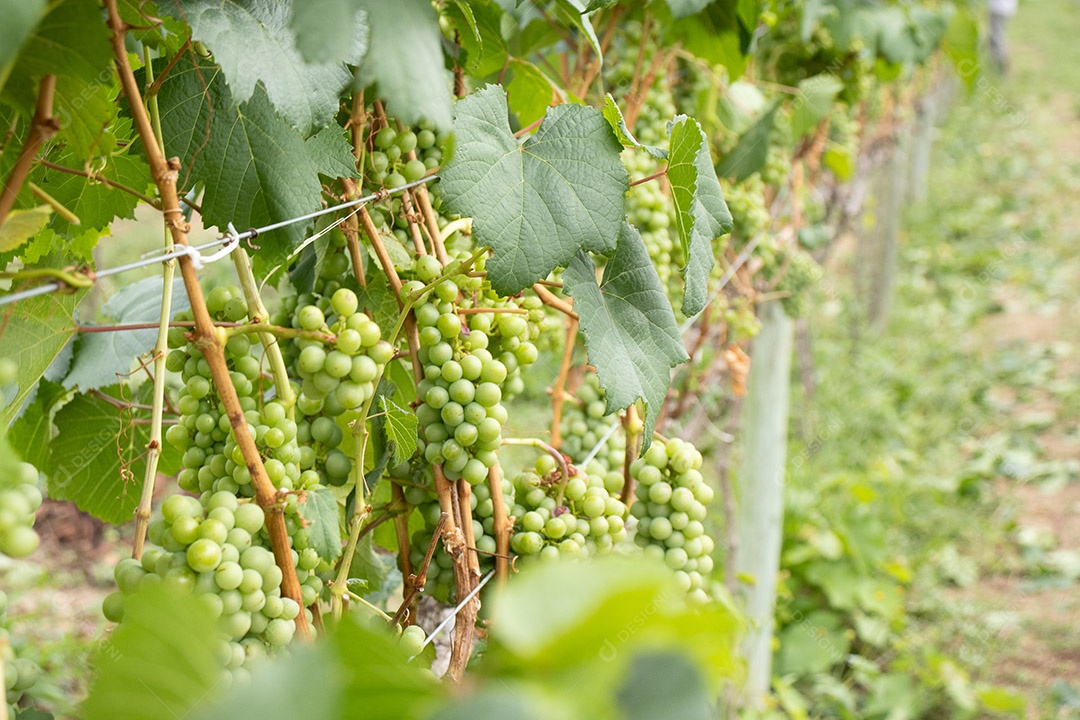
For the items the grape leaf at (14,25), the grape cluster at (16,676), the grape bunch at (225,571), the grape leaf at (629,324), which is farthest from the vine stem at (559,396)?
the grape leaf at (14,25)

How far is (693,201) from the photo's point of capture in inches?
37.6

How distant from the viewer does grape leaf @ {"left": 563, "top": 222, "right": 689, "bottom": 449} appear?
899mm

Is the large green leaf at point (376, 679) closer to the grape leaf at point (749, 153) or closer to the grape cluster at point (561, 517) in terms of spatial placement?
the grape cluster at point (561, 517)

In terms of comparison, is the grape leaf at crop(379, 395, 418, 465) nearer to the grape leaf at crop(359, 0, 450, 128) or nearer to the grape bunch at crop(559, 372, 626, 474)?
the grape leaf at crop(359, 0, 450, 128)

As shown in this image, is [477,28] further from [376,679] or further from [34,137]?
[376,679]

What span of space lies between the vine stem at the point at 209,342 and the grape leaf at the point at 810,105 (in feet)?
6.07

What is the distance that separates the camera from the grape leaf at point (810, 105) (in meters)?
2.25

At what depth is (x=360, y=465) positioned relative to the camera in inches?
32.4

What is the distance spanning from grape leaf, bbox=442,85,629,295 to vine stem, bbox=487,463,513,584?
226 mm

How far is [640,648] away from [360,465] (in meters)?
0.51

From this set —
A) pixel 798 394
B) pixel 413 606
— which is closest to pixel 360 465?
pixel 413 606

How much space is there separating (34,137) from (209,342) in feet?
0.65

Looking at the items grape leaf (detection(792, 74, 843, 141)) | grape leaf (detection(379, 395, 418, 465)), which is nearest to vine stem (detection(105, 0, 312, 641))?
grape leaf (detection(379, 395, 418, 465))

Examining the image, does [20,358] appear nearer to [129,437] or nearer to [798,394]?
[129,437]
